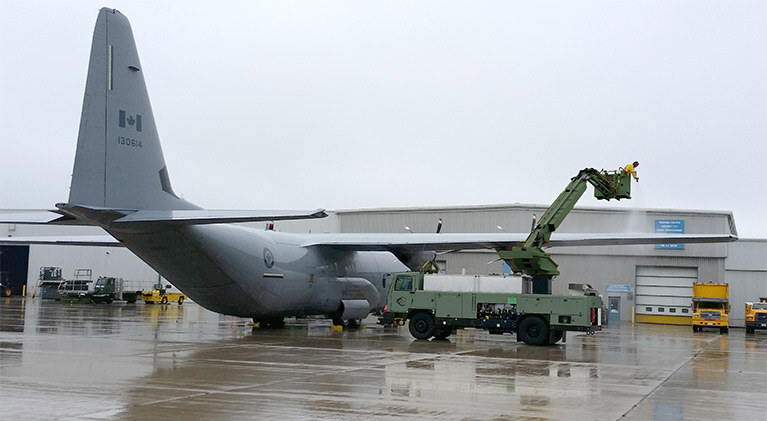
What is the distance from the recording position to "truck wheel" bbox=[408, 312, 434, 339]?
23469 mm

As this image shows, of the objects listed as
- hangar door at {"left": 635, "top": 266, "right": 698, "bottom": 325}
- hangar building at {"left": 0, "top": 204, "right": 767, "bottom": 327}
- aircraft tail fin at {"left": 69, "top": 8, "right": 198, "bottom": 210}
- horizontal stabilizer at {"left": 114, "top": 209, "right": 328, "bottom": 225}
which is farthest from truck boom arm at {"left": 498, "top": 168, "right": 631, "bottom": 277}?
hangar door at {"left": 635, "top": 266, "right": 698, "bottom": 325}

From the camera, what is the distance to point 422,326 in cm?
2356

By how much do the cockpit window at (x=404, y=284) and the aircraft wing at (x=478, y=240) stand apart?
2.36m

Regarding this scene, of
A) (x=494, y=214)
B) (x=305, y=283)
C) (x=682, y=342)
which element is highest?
(x=494, y=214)

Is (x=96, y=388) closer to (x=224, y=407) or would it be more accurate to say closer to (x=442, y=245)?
(x=224, y=407)

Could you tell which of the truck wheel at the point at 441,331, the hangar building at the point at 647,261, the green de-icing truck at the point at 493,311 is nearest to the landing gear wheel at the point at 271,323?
the green de-icing truck at the point at 493,311

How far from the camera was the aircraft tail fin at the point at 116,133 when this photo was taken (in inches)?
663

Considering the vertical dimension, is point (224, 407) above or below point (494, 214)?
below

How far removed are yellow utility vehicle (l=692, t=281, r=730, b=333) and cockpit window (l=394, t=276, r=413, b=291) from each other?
1705 centimetres

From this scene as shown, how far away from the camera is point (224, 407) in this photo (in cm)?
1009

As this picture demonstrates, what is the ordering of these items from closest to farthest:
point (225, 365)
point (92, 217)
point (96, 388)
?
point (96, 388) → point (225, 365) → point (92, 217)

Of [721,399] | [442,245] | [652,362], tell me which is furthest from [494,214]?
[721,399]

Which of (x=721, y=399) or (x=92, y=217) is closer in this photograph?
(x=721, y=399)

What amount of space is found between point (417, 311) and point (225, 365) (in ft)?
31.6
